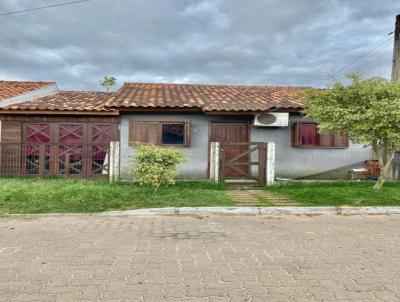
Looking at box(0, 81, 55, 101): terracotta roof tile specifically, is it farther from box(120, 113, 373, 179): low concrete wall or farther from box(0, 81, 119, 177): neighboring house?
box(120, 113, 373, 179): low concrete wall

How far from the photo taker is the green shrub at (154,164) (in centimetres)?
962

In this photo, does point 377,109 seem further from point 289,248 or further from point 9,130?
point 9,130

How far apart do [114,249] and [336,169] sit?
10.8m

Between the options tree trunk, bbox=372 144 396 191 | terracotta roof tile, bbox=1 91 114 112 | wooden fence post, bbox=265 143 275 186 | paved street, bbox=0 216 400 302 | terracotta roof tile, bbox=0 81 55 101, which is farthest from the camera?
terracotta roof tile, bbox=0 81 55 101

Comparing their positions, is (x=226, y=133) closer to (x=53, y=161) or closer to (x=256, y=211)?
(x=256, y=211)

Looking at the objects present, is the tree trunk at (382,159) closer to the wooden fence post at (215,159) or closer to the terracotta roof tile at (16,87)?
the wooden fence post at (215,159)

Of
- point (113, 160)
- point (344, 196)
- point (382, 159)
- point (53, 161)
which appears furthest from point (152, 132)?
point (382, 159)

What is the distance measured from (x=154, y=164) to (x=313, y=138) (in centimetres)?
688

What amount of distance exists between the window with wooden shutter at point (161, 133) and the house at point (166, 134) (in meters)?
0.04

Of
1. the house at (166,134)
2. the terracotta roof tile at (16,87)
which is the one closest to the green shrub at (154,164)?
the house at (166,134)

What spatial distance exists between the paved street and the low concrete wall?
6.16 metres

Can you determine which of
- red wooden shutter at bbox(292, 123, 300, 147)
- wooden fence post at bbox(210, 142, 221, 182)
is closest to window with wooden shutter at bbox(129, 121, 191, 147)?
wooden fence post at bbox(210, 142, 221, 182)

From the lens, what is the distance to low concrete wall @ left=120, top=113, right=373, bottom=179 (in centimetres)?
1323

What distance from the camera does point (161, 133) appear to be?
13320mm
